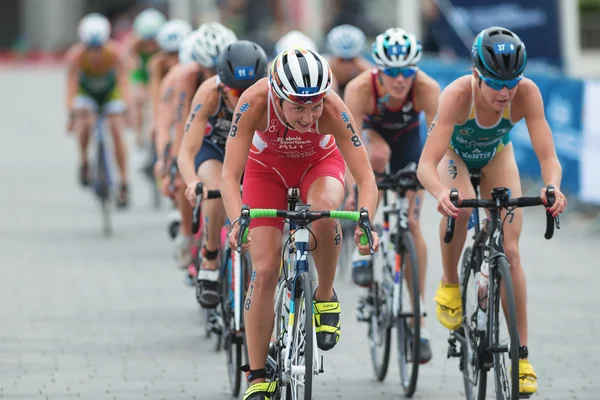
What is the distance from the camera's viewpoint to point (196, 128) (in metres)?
7.98

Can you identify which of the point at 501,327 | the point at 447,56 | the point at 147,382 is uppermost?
the point at 447,56

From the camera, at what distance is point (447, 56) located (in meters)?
20.9

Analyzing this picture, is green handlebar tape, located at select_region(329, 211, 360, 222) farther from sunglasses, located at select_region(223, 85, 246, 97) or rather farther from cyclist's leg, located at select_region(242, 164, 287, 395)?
sunglasses, located at select_region(223, 85, 246, 97)

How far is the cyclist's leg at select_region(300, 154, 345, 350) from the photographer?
6.43 metres

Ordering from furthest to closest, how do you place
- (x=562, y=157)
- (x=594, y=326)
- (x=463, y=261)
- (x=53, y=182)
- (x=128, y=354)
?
(x=53, y=182), (x=562, y=157), (x=594, y=326), (x=128, y=354), (x=463, y=261)

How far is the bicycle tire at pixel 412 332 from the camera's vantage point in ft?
24.8

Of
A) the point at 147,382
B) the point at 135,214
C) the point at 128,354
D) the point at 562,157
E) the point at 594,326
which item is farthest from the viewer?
the point at 135,214

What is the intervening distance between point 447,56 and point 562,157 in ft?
22.2

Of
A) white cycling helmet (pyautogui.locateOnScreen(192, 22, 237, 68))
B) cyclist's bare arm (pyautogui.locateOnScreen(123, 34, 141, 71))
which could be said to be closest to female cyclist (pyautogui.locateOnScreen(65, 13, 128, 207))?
cyclist's bare arm (pyautogui.locateOnScreen(123, 34, 141, 71))

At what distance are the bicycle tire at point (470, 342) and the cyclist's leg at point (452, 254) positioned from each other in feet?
0.15

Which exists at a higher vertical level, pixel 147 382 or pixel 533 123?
pixel 533 123

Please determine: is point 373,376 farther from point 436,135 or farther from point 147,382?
point 436,135

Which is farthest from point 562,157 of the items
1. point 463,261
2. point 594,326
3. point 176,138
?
point 463,261

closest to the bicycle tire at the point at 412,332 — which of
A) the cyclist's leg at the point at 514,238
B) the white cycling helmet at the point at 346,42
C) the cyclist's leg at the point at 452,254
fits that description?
the cyclist's leg at the point at 452,254
